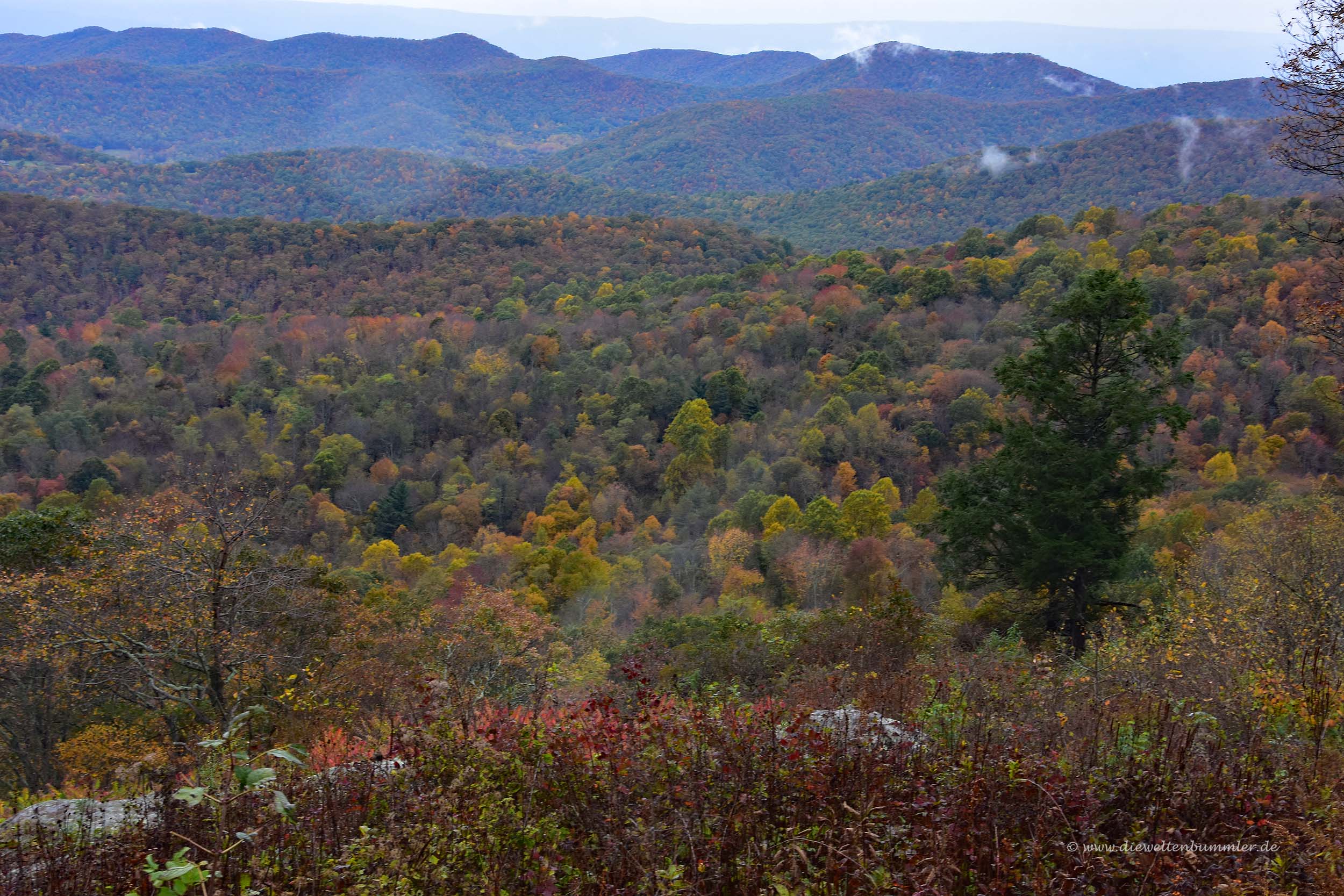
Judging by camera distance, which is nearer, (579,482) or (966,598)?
(966,598)

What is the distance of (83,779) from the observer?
26.8 feet

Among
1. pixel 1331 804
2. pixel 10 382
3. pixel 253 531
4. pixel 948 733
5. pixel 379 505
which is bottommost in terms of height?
pixel 379 505

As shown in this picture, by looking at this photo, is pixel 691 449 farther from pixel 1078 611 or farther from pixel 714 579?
pixel 1078 611

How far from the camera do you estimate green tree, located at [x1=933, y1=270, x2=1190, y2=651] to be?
1273 cm

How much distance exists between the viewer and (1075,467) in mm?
12906

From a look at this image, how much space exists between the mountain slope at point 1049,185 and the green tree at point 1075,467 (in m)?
106

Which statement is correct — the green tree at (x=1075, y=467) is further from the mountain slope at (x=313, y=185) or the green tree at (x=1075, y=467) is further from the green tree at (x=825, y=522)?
the mountain slope at (x=313, y=185)

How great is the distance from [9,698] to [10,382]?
54754 millimetres

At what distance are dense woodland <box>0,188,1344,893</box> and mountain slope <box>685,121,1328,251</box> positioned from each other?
5172 centimetres

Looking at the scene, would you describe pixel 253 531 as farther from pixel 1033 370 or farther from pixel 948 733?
pixel 1033 370

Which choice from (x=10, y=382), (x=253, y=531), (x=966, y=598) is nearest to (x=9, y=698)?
(x=253, y=531)

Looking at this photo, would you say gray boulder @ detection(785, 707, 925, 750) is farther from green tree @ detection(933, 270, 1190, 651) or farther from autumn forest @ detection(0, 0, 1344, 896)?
green tree @ detection(933, 270, 1190, 651)

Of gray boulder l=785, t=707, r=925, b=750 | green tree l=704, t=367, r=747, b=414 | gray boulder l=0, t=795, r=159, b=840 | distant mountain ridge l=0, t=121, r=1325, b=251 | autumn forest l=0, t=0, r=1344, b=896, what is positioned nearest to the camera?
autumn forest l=0, t=0, r=1344, b=896

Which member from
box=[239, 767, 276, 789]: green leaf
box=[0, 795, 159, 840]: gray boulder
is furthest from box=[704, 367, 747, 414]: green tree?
box=[239, 767, 276, 789]: green leaf
